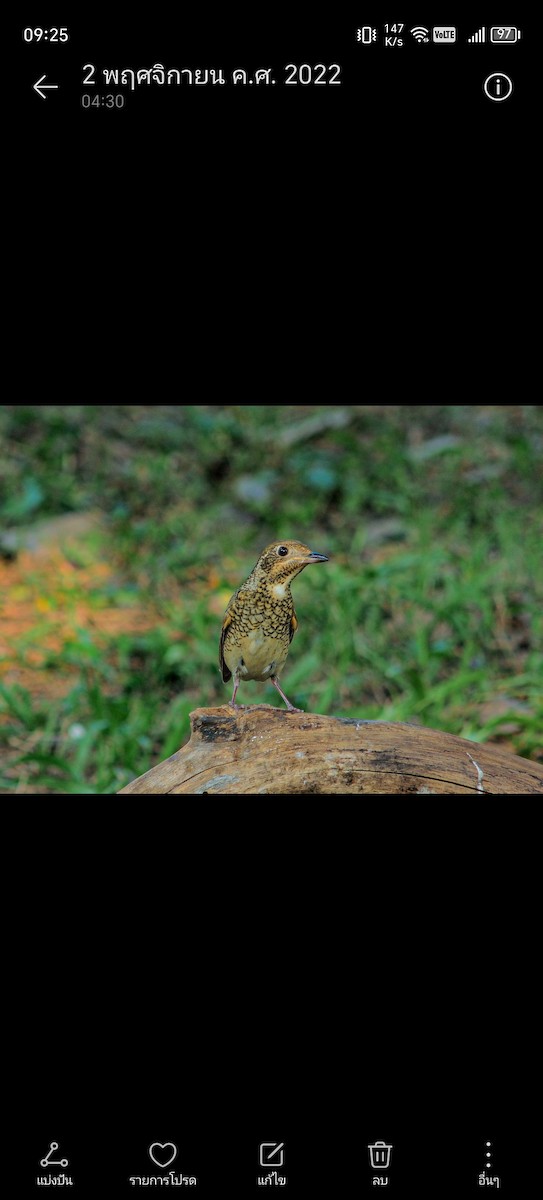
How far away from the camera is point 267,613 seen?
3008 millimetres

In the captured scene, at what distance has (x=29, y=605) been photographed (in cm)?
603

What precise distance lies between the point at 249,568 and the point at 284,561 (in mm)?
3146

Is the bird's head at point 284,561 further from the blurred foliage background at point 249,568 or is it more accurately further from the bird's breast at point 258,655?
the blurred foliage background at point 249,568

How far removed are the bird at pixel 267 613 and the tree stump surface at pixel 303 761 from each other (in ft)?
0.27

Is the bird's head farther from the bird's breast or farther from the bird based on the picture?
the bird's breast

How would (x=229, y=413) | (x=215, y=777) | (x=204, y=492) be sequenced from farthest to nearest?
(x=229, y=413) < (x=204, y=492) < (x=215, y=777)

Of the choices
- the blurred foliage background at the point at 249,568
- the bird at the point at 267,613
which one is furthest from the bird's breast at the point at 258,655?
the blurred foliage background at the point at 249,568

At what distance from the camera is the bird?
9.62ft

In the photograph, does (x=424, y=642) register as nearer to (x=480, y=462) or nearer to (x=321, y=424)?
(x=480, y=462)

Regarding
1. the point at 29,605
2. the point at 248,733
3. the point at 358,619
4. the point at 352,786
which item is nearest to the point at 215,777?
the point at 248,733

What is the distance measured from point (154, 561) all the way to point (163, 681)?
120 centimetres
